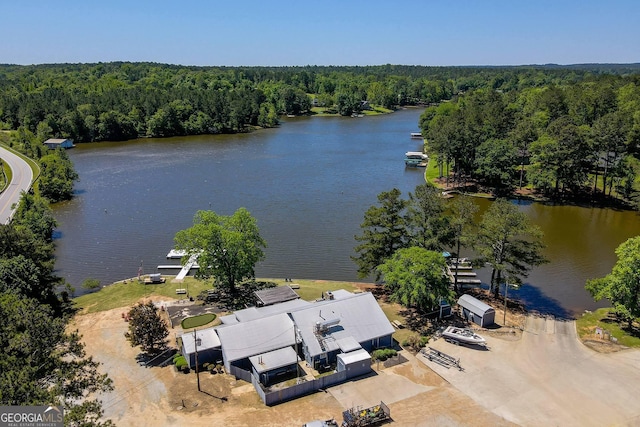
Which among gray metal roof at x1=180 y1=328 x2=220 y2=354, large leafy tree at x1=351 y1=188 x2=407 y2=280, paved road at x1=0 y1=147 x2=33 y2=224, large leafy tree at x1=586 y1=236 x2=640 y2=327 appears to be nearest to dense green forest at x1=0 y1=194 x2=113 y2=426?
gray metal roof at x1=180 y1=328 x2=220 y2=354

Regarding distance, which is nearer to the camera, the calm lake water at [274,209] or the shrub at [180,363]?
the shrub at [180,363]

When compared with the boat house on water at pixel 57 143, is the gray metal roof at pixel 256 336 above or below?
below

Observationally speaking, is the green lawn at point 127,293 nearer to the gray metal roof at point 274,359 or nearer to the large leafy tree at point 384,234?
the gray metal roof at point 274,359

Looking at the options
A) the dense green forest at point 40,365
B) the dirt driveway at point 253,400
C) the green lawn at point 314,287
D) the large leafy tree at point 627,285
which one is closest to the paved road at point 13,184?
the green lawn at point 314,287

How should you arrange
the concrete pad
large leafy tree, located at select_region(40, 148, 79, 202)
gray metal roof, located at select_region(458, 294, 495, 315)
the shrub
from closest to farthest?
the concrete pad → the shrub → gray metal roof, located at select_region(458, 294, 495, 315) → large leafy tree, located at select_region(40, 148, 79, 202)

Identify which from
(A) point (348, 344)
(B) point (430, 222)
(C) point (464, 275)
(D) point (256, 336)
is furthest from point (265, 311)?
(C) point (464, 275)

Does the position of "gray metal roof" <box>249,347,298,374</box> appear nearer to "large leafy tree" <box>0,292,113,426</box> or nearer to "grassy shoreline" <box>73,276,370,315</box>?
"grassy shoreline" <box>73,276,370,315</box>
